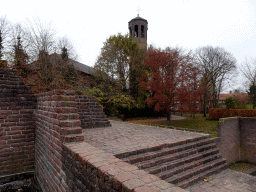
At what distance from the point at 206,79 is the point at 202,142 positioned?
62.4 feet

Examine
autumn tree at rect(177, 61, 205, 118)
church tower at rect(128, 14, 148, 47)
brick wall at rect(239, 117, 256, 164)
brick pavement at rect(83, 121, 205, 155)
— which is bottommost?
brick wall at rect(239, 117, 256, 164)

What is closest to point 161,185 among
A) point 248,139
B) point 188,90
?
point 248,139

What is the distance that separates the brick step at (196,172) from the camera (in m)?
3.72

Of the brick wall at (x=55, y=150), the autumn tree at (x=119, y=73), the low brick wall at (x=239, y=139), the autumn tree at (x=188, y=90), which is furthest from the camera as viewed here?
the autumn tree at (x=119, y=73)

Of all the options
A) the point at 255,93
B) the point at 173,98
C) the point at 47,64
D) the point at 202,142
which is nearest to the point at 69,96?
the point at 202,142

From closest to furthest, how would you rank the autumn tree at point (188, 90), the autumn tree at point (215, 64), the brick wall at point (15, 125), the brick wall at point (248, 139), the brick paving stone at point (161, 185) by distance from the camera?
the brick paving stone at point (161, 185)
the brick wall at point (15, 125)
the brick wall at point (248, 139)
the autumn tree at point (188, 90)
the autumn tree at point (215, 64)

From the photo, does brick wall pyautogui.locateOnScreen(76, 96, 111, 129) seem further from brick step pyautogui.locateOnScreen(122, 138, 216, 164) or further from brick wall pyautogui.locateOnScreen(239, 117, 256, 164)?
brick wall pyautogui.locateOnScreen(239, 117, 256, 164)

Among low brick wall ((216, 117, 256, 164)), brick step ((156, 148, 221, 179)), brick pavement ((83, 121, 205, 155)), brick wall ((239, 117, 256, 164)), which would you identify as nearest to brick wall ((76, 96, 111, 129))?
brick pavement ((83, 121, 205, 155))

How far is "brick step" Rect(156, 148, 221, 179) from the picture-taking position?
147 inches

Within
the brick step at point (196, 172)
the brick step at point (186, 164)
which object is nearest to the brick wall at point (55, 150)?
the brick step at point (186, 164)

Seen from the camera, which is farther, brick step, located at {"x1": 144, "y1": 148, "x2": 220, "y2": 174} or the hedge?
the hedge

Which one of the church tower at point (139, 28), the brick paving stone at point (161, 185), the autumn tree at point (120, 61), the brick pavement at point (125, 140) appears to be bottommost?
the brick pavement at point (125, 140)

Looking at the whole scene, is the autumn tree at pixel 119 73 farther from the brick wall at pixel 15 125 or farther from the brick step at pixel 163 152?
the brick step at pixel 163 152

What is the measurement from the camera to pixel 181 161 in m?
4.21
